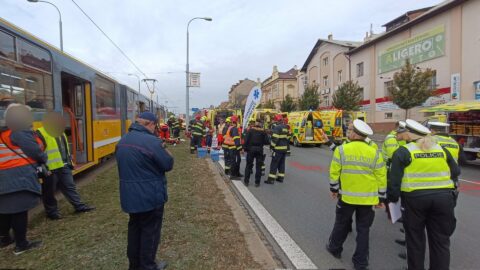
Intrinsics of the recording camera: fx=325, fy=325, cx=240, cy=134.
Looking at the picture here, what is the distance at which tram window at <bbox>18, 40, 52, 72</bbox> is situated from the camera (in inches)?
226

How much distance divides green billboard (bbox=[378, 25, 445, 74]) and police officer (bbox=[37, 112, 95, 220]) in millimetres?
27393

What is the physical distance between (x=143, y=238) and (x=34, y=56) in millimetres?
4684

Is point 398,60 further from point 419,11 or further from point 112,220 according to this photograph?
point 112,220

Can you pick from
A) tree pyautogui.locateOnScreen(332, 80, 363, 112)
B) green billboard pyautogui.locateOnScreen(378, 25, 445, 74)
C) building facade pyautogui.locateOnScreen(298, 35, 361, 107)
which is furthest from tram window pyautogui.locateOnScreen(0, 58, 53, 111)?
building facade pyautogui.locateOnScreen(298, 35, 361, 107)

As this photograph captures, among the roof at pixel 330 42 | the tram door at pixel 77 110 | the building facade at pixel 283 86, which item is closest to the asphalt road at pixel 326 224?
the tram door at pixel 77 110

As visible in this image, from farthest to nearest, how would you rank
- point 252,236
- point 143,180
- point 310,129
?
point 310,129
point 252,236
point 143,180

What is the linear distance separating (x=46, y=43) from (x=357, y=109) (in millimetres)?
31554

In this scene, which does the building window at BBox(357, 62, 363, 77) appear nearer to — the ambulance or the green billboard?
the green billboard

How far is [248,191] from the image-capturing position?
777cm

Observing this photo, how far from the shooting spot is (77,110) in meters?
8.84

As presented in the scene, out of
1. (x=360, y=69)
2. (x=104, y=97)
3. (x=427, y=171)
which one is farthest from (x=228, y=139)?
(x=360, y=69)

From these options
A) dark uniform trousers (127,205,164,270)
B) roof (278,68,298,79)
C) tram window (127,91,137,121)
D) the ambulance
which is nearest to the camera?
dark uniform trousers (127,205,164,270)

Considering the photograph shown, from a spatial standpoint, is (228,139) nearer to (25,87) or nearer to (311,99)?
(25,87)

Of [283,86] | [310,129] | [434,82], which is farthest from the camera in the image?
[283,86]
